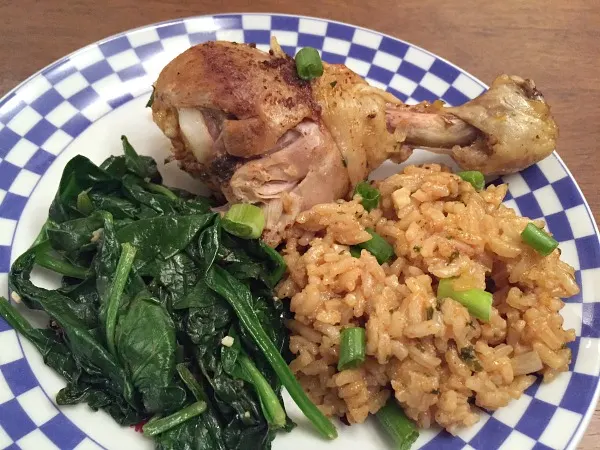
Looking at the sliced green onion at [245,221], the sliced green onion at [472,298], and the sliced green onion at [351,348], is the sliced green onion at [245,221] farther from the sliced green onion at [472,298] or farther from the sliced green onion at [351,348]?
the sliced green onion at [472,298]

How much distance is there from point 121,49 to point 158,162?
79 centimetres

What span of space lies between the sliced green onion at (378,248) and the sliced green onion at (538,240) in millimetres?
567

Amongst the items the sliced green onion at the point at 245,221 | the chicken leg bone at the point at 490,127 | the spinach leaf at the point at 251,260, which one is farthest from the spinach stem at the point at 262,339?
the chicken leg bone at the point at 490,127

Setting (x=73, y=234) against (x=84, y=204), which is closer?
(x=73, y=234)

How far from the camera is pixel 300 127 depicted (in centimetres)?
243

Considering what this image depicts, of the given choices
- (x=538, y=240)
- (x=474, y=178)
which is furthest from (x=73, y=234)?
(x=538, y=240)

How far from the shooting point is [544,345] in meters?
2.19

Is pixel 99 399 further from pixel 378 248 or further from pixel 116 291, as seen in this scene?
pixel 378 248

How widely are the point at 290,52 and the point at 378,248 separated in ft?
5.15

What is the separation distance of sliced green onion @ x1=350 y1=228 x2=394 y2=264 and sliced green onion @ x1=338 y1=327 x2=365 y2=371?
15.3 inches

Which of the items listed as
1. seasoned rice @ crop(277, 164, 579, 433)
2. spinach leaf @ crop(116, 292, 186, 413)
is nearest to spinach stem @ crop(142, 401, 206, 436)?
spinach leaf @ crop(116, 292, 186, 413)

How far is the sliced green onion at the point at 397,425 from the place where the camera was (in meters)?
2.12

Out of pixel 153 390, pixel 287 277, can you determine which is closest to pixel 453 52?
pixel 287 277

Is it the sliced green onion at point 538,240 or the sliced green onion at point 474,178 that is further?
the sliced green onion at point 474,178
